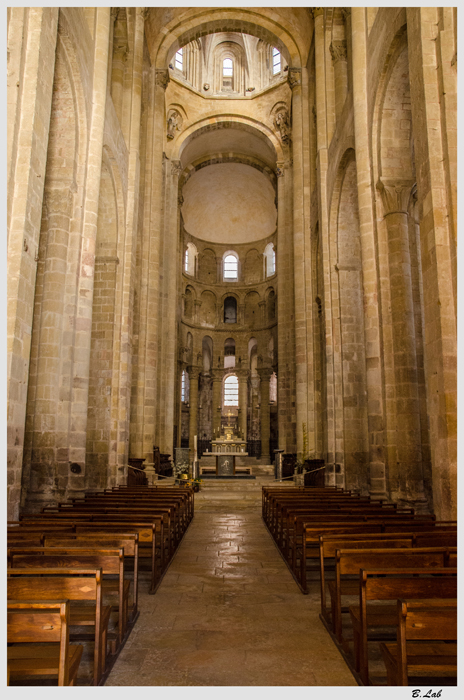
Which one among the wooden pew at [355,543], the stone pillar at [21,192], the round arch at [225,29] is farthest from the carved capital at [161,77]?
the wooden pew at [355,543]

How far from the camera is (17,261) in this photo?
703 centimetres

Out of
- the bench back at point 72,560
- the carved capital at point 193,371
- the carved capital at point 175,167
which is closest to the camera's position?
the bench back at point 72,560

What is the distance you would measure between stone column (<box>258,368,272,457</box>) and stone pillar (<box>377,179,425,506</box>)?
2192 cm

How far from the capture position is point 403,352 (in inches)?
422

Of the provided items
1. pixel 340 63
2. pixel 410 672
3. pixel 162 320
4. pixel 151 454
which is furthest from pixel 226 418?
pixel 410 672

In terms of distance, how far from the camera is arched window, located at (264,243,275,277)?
1412 inches

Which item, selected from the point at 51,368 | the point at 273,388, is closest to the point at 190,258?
the point at 273,388

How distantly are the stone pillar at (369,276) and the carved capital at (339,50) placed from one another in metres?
3.83

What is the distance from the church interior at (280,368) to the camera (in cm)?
421

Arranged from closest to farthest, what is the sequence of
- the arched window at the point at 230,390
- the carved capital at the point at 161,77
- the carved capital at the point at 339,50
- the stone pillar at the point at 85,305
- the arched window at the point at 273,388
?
the stone pillar at the point at 85,305
the carved capital at the point at 339,50
the carved capital at the point at 161,77
the arched window at the point at 273,388
the arched window at the point at 230,390

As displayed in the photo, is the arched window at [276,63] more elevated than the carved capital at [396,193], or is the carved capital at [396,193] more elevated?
the arched window at [276,63]

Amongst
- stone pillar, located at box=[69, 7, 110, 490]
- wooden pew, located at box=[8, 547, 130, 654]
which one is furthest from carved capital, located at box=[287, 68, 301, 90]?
wooden pew, located at box=[8, 547, 130, 654]

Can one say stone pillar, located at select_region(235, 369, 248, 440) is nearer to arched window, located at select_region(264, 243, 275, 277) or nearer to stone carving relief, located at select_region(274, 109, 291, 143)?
arched window, located at select_region(264, 243, 275, 277)

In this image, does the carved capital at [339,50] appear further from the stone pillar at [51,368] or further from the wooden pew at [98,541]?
the wooden pew at [98,541]
